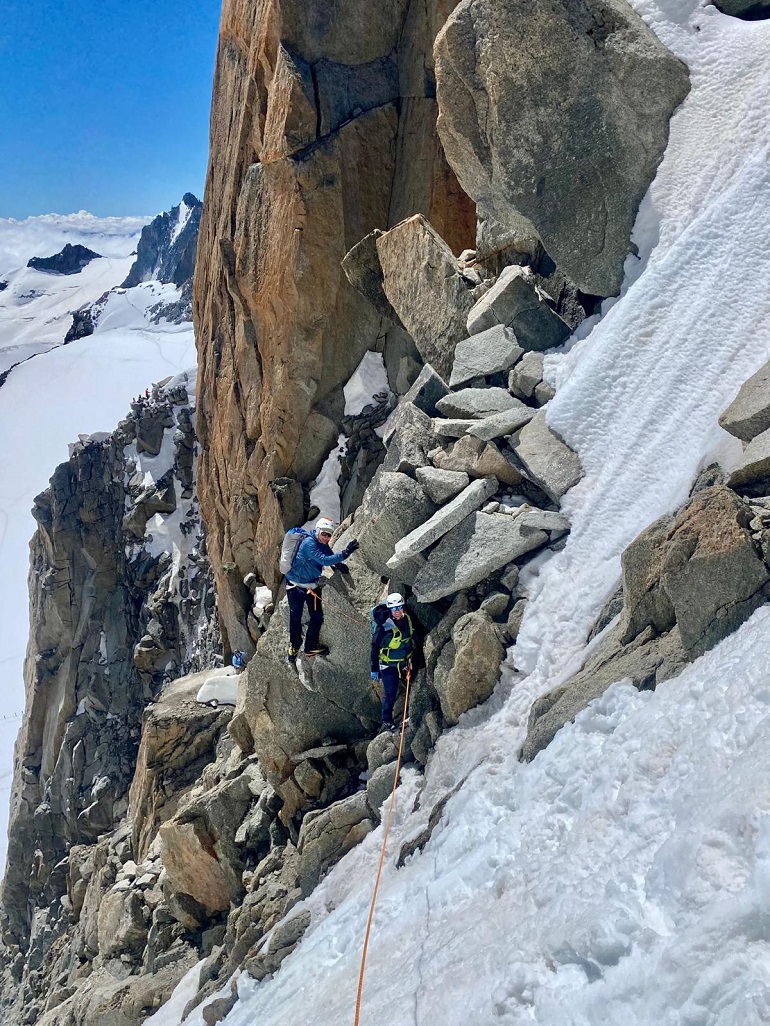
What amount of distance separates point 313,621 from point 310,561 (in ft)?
3.38

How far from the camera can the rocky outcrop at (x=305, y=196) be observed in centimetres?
1616

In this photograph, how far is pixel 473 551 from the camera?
835 cm

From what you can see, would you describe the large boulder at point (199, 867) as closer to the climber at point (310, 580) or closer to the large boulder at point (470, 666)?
the climber at point (310, 580)

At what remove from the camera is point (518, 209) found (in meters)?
9.79

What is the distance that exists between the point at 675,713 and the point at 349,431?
13543 mm

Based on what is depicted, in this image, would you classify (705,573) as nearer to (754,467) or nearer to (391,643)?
(754,467)

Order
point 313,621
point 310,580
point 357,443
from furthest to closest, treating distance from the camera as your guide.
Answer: point 357,443, point 313,621, point 310,580

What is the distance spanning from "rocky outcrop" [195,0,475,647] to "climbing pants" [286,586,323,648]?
740 centimetres

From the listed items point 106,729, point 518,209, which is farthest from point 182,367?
point 518,209

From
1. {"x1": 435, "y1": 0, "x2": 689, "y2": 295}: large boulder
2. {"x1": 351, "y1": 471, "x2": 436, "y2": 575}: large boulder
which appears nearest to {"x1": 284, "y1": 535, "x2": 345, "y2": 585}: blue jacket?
{"x1": 351, "y1": 471, "x2": 436, "y2": 575}: large boulder

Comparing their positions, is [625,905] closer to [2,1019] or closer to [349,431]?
[349,431]

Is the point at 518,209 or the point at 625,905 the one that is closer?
the point at 625,905

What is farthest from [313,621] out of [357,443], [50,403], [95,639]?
[50,403]

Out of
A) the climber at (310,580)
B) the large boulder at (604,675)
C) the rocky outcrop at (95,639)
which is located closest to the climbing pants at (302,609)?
the climber at (310,580)
